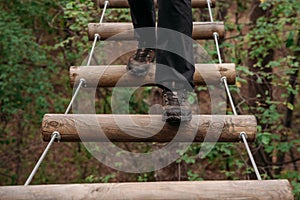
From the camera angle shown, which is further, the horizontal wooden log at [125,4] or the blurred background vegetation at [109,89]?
the blurred background vegetation at [109,89]

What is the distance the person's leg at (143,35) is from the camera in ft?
6.67

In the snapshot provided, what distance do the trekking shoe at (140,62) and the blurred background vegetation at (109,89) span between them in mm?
1025

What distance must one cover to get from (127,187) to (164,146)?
2.50m

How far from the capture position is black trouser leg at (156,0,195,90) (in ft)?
5.44

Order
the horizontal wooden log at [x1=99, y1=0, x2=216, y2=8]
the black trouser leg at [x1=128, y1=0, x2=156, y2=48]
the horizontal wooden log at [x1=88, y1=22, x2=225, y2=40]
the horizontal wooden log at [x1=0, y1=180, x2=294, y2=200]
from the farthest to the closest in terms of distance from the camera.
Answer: the horizontal wooden log at [x1=99, y1=0, x2=216, y2=8]
the horizontal wooden log at [x1=88, y1=22, x2=225, y2=40]
the black trouser leg at [x1=128, y1=0, x2=156, y2=48]
the horizontal wooden log at [x1=0, y1=180, x2=294, y2=200]

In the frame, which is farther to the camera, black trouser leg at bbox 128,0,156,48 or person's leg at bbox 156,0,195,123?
black trouser leg at bbox 128,0,156,48

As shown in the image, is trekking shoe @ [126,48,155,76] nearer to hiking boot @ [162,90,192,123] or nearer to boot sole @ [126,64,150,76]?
boot sole @ [126,64,150,76]

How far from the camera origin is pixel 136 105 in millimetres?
4699

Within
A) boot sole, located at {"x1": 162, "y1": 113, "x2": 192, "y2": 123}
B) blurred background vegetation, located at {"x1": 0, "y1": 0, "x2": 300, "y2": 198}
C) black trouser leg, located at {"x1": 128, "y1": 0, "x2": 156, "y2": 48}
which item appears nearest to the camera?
boot sole, located at {"x1": 162, "y1": 113, "x2": 192, "y2": 123}

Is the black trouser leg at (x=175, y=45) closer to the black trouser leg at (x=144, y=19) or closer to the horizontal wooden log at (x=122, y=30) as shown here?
the black trouser leg at (x=144, y=19)

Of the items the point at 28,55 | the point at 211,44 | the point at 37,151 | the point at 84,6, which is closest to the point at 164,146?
the point at 211,44

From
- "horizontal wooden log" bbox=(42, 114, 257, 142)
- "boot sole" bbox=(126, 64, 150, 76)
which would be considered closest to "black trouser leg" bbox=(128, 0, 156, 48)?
"boot sole" bbox=(126, 64, 150, 76)

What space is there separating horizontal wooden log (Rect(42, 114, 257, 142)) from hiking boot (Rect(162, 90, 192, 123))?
4cm

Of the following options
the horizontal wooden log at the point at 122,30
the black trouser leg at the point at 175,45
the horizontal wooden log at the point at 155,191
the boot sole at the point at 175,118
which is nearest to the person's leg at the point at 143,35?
the black trouser leg at the point at 175,45
